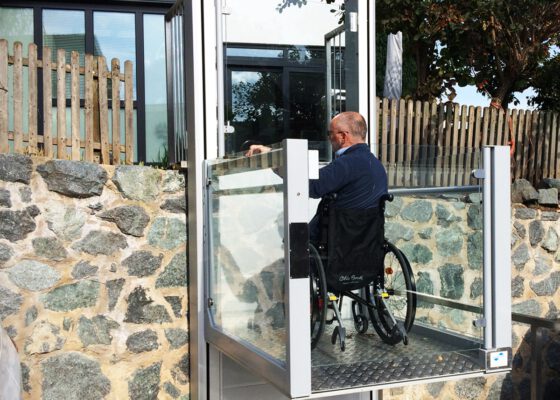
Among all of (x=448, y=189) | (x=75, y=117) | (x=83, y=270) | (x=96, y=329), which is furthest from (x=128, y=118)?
(x=448, y=189)

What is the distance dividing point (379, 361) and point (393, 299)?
0.45 meters

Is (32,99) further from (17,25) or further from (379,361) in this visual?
(17,25)

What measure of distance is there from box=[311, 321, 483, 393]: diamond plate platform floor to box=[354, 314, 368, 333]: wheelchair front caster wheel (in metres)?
0.04

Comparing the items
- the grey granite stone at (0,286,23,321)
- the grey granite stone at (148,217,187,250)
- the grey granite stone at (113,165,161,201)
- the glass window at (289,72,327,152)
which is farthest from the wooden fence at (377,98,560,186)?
the grey granite stone at (0,286,23,321)

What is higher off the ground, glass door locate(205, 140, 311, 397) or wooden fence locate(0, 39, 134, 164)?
wooden fence locate(0, 39, 134, 164)

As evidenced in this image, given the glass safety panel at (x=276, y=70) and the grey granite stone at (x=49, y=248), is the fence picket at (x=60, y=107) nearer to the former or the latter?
the grey granite stone at (x=49, y=248)

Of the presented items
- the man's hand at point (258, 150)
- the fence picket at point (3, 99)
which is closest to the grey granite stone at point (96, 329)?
the fence picket at point (3, 99)

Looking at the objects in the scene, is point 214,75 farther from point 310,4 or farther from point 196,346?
point 196,346

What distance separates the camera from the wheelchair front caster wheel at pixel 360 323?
4.57 metres

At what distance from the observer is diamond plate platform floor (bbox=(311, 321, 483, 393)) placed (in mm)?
4066

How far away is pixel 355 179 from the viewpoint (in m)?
4.27

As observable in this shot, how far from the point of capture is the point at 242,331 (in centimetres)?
459

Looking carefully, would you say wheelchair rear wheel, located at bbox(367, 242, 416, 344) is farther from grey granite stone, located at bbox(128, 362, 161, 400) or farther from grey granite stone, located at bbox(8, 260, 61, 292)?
grey granite stone, located at bbox(8, 260, 61, 292)

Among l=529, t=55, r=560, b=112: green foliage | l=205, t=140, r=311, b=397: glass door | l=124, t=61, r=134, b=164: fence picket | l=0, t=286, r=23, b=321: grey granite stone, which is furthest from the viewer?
l=529, t=55, r=560, b=112: green foliage
